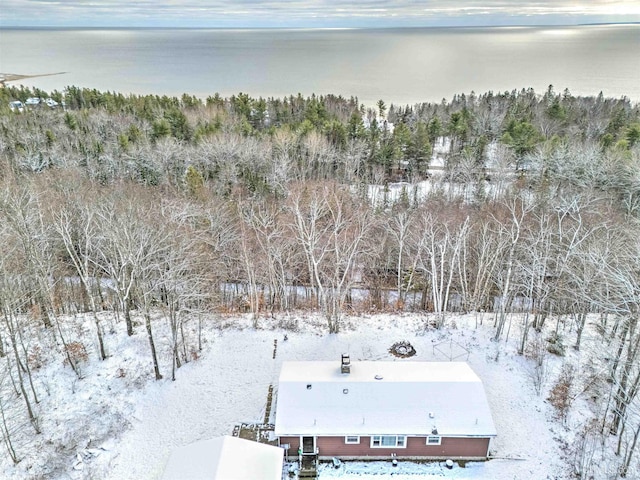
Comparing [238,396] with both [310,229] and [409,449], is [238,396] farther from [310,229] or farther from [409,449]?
[310,229]

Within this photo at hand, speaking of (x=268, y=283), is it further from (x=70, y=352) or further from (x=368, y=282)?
(x=70, y=352)

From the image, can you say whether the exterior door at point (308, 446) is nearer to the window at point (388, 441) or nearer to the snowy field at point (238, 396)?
the snowy field at point (238, 396)

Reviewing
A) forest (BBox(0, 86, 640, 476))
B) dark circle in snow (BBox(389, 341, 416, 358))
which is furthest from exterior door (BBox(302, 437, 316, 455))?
forest (BBox(0, 86, 640, 476))

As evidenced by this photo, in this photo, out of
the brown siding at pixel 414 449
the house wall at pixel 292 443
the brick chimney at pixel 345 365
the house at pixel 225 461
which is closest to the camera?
the house at pixel 225 461

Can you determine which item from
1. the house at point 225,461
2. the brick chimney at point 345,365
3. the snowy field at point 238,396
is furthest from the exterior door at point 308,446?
the brick chimney at point 345,365

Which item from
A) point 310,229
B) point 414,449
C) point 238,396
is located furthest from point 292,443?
point 310,229
